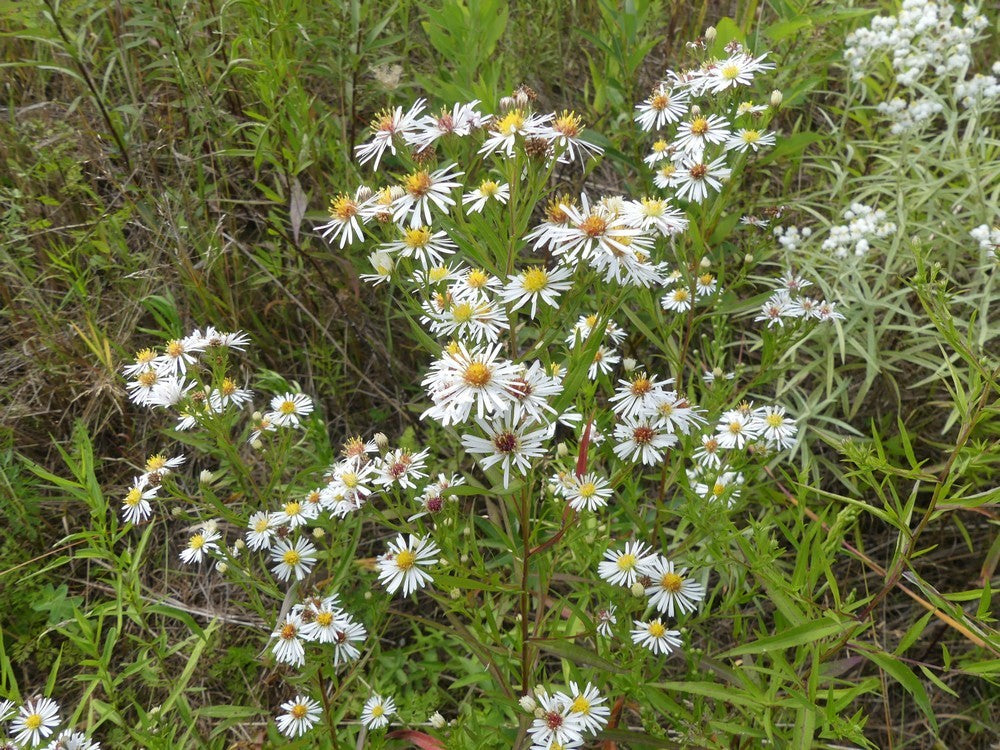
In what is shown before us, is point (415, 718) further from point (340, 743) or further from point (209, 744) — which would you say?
point (209, 744)

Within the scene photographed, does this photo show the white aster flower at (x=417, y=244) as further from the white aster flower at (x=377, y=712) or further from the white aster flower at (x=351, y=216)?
the white aster flower at (x=377, y=712)

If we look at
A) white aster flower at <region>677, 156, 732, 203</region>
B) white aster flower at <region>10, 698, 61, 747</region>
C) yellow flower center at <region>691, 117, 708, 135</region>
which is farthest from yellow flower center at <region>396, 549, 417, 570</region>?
yellow flower center at <region>691, 117, 708, 135</region>

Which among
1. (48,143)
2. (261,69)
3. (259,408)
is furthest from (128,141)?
(259,408)

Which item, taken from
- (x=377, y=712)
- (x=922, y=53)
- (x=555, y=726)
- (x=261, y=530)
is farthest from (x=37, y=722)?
(x=922, y=53)

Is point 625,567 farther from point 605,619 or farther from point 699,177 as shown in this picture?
point 699,177

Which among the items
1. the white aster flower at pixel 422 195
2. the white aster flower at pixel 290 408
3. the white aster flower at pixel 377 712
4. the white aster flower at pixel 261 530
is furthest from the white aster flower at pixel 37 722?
the white aster flower at pixel 422 195

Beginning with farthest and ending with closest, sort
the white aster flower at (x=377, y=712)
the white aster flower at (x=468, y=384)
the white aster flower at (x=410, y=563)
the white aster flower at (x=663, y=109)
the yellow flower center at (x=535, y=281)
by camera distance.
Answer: the white aster flower at (x=663, y=109) < the white aster flower at (x=377, y=712) < the white aster flower at (x=410, y=563) < the yellow flower center at (x=535, y=281) < the white aster flower at (x=468, y=384)
